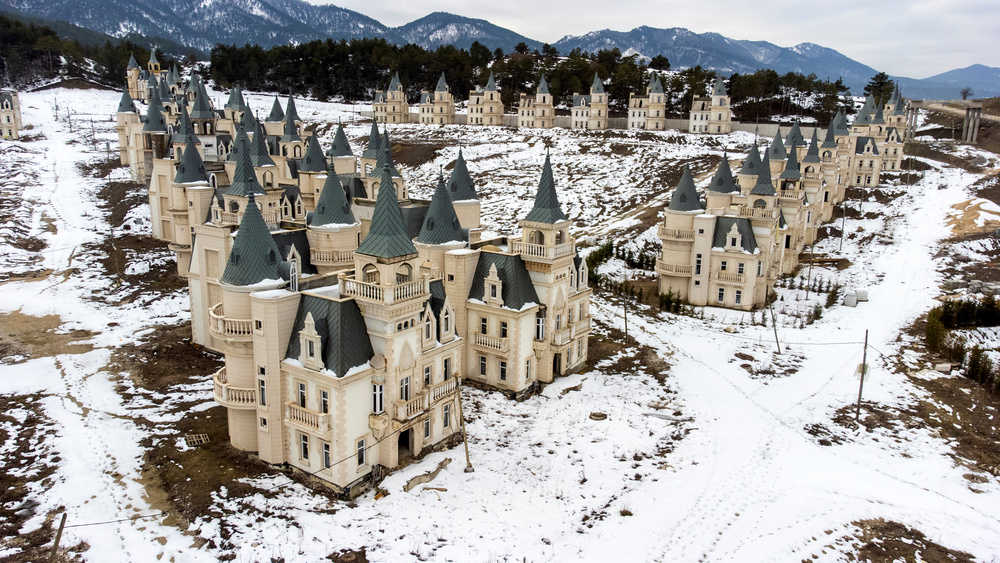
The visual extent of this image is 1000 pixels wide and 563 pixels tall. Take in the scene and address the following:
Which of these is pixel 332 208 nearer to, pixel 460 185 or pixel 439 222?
pixel 439 222

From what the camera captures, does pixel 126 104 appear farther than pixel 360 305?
Yes

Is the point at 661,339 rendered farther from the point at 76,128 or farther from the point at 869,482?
→ the point at 76,128

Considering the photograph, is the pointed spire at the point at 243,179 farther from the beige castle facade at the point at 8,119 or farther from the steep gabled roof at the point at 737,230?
the beige castle facade at the point at 8,119

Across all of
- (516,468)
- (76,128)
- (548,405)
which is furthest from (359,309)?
(76,128)

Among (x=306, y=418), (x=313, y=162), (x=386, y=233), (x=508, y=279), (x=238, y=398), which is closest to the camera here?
(x=306, y=418)

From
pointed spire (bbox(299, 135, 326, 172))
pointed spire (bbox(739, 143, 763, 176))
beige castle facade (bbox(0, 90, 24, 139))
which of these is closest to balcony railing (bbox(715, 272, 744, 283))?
pointed spire (bbox(739, 143, 763, 176))

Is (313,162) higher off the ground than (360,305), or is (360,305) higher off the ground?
(313,162)

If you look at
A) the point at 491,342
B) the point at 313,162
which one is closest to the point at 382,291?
the point at 491,342

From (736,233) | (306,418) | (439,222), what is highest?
(439,222)
